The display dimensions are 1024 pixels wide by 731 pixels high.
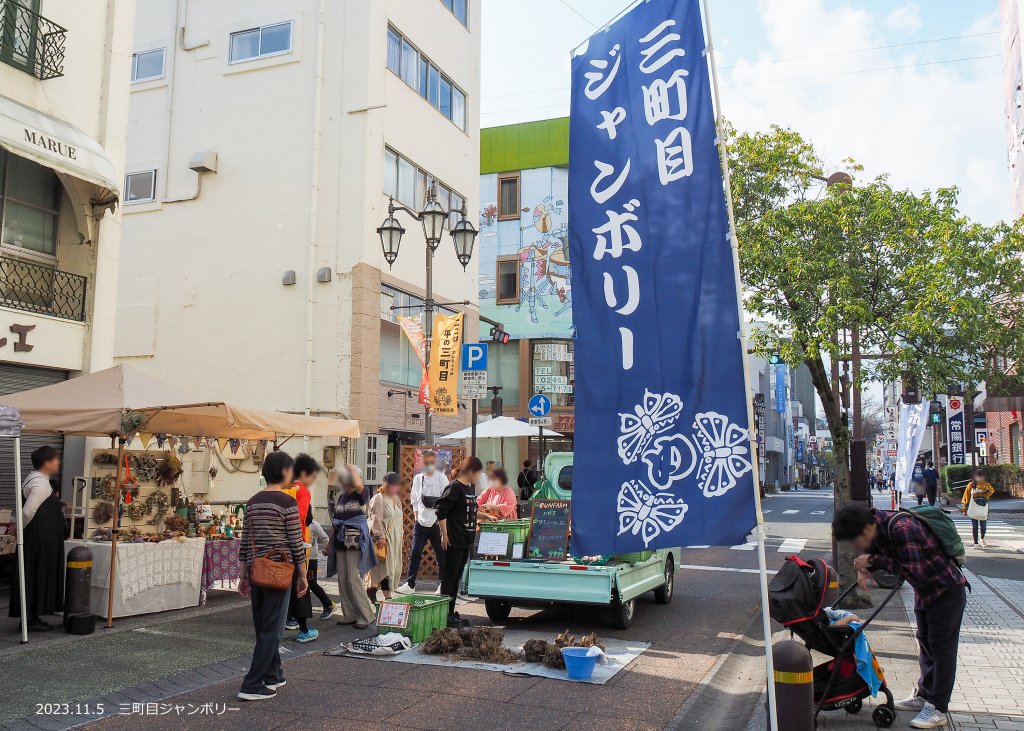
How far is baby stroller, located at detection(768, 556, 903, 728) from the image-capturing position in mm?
5789

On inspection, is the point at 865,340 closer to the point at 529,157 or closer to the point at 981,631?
the point at 981,631

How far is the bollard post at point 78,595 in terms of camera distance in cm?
853

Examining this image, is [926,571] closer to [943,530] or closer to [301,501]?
[943,530]

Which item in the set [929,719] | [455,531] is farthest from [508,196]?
[929,719]

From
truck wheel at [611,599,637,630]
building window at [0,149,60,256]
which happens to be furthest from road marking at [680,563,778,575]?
building window at [0,149,60,256]

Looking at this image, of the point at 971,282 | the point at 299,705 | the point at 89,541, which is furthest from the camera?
the point at 971,282

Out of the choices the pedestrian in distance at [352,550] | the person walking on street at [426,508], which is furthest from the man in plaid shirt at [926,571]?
the person walking on street at [426,508]

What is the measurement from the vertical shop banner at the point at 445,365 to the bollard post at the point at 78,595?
27.2ft

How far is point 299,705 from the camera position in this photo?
6.33m

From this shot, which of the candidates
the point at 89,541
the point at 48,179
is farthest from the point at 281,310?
the point at 89,541

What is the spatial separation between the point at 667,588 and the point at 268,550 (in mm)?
6697

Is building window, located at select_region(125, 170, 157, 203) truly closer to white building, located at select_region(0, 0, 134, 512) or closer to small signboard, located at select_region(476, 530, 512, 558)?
white building, located at select_region(0, 0, 134, 512)

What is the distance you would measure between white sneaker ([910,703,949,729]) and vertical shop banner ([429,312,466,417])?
11.5m

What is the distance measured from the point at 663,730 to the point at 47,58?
12.1 meters
